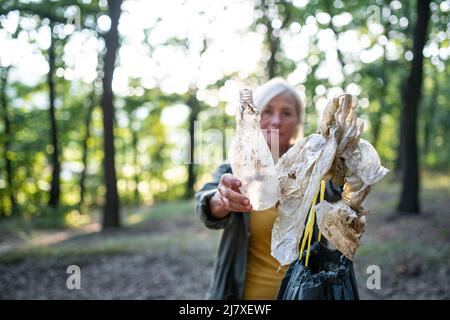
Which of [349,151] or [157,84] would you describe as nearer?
[349,151]

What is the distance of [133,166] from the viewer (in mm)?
30000

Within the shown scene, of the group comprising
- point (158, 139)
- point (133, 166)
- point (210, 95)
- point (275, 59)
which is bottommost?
point (133, 166)

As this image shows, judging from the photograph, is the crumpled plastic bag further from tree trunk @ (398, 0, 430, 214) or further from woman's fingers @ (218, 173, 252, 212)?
tree trunk @ (398, 0, 430, 214)

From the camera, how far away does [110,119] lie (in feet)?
34.5

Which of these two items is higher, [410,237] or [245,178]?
[245,178]

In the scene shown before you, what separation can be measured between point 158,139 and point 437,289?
24.6m

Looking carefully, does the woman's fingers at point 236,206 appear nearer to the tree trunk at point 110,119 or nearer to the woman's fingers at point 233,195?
the woman's fingers at point 233,195

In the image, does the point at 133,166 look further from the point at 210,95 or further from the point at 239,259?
the point at 239,259

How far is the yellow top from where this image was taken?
2.29m

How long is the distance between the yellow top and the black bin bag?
0.51 metres

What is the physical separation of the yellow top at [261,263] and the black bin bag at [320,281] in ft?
1.68

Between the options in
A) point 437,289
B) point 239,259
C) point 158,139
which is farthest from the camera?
point 158,139

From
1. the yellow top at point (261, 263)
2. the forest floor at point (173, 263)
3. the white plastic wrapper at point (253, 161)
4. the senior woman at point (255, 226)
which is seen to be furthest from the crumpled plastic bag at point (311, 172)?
the forest floor at point (173, 263)
